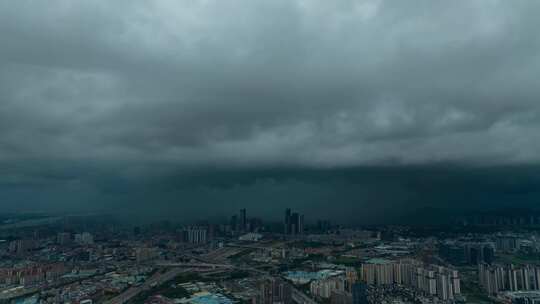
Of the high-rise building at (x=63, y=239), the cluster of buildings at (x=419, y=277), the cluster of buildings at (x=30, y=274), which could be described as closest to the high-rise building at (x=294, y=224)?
the high-rise building at (x=63, y=239)

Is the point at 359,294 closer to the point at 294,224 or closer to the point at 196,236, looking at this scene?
the point at 196,236

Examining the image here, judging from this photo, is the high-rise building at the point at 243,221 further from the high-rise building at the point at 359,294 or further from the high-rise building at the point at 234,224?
the high-rise building at the point at 359,294

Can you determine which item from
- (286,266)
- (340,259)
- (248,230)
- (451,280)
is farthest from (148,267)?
(248,230)

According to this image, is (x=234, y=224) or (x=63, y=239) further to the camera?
(x=234, y=224)

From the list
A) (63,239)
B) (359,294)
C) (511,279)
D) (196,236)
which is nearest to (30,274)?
(63,239)

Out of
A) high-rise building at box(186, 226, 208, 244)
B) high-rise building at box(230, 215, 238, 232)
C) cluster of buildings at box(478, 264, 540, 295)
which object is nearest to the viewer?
cluster of buildings at box(478, 264, 540, 295)

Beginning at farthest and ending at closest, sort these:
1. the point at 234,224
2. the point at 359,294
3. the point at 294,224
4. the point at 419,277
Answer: the point at 234,224
the point at 294,224
the point at 419,277
the point at 359,294

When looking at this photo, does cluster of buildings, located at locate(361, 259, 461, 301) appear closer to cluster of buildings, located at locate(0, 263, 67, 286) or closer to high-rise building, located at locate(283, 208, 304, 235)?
cluster of buildings, located at locate(0, 263, 67, 286)

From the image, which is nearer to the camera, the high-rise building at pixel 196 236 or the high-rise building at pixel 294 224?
the high-rise building at pixel 196 236

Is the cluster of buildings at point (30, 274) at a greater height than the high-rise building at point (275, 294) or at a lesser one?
lesser

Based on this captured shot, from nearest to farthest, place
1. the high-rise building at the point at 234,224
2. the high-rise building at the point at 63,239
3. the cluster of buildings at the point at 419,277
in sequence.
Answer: the cluster of buildings at the point at 419,277, the high-rise building at the point at 63,239, the high-rise building at the point at 234,224

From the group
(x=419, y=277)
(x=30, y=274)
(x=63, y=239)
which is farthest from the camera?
(x=63, y=239)

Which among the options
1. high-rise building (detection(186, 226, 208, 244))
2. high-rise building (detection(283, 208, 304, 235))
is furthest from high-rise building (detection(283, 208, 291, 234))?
high-rise building (detection(186, 226, 208, 244))
